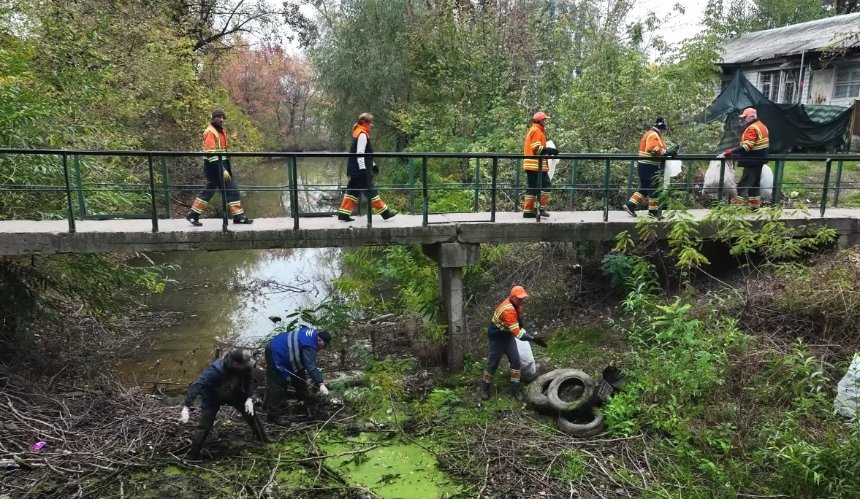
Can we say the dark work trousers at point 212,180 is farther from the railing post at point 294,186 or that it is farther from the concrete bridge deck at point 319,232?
the railing post at point 294,186

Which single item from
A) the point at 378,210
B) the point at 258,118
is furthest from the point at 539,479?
the point at 258,118

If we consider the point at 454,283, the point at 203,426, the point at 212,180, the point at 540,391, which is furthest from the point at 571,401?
the point at 212,180

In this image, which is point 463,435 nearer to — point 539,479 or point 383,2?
point 539,479

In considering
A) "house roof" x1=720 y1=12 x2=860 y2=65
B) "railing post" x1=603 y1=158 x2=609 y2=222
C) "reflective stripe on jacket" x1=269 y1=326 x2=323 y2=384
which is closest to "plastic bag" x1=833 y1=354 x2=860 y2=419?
"railing post" x1=603 y1=158 x2=609 y2=222

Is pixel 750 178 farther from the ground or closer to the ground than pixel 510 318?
farther from the ground

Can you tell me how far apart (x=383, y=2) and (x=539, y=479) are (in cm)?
1695

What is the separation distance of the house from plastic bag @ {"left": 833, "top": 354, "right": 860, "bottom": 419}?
617 inches

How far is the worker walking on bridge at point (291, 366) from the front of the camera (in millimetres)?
6891

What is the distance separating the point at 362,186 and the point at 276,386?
2.90 m

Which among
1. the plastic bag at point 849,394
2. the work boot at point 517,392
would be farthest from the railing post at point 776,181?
the work boot at point 517,392

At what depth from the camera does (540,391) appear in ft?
24.6

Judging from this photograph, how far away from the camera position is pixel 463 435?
680cm

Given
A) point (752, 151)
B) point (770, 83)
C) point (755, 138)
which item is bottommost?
point (752, 151)

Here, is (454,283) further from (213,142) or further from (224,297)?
(224,297)
